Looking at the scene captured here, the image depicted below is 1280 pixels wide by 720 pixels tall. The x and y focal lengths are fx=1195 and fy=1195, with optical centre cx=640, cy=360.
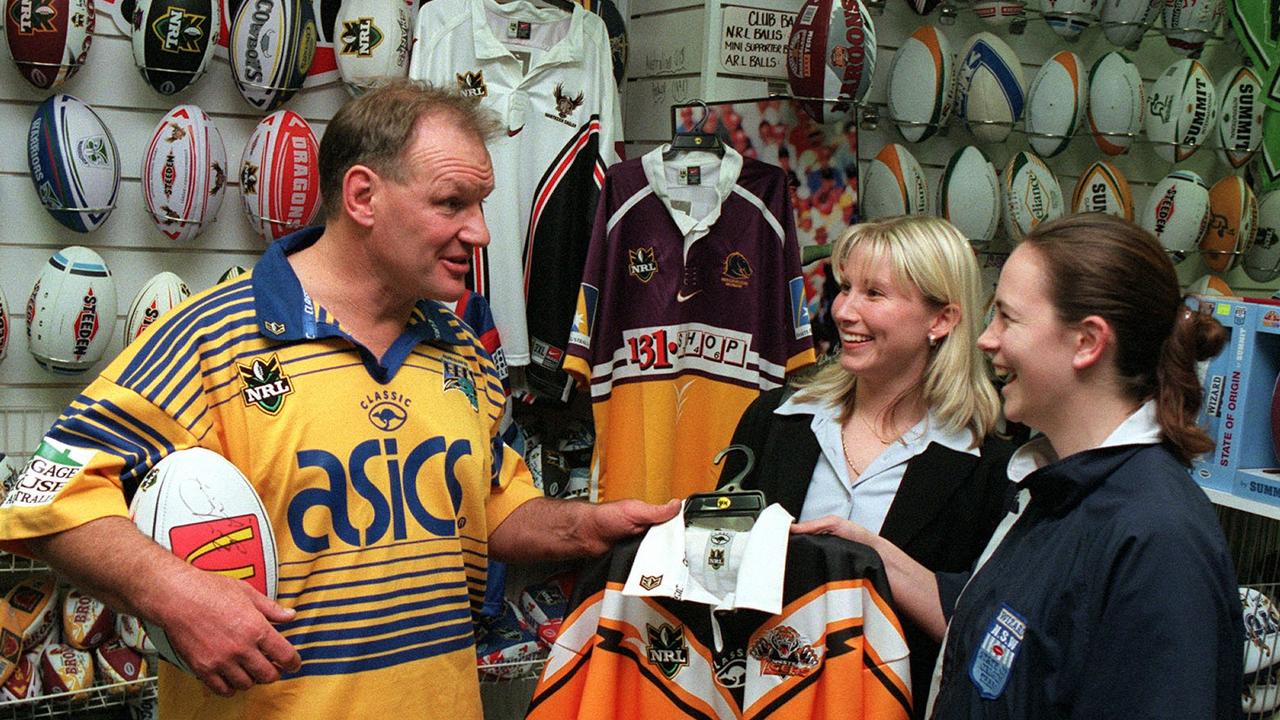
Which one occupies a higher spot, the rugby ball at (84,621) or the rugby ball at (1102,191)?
the rugby ball at (1102,191)

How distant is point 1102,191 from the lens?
14.5 feet

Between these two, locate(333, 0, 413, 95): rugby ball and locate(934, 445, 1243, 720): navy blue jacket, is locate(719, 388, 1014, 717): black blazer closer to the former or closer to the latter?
locate(934, 445, 1243, 720): navy blue jacket

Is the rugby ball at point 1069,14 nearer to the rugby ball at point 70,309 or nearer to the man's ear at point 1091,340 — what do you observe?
the man's ear at point 1091,340

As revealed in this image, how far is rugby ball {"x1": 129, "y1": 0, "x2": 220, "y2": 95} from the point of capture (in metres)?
3.38

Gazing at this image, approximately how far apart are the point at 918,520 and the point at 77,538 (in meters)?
1.38

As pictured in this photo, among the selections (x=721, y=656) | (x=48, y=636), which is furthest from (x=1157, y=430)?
(x=48, y=636)

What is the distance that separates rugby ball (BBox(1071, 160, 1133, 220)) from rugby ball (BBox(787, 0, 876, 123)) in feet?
3.65

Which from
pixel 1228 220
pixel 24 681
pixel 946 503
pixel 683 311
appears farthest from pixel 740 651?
pixel 1228 220

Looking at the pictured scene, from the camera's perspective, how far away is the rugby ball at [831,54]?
3729mm

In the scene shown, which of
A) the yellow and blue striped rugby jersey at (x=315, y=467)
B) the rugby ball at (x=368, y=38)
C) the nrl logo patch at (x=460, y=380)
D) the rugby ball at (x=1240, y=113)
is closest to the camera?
the yellow and blue striped rugby jersey at (x=315, y=467)

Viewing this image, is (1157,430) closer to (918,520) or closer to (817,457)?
(918,520)

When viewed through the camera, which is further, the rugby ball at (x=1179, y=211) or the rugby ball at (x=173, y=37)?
the rugby ball at (x=1179, y=211)

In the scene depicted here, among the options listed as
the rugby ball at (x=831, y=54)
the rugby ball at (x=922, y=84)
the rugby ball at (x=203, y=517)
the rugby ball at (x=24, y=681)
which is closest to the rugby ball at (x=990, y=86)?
the rugby ball at (x=922, y=84)

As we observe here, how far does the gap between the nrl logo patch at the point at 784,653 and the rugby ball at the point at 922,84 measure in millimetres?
2677
